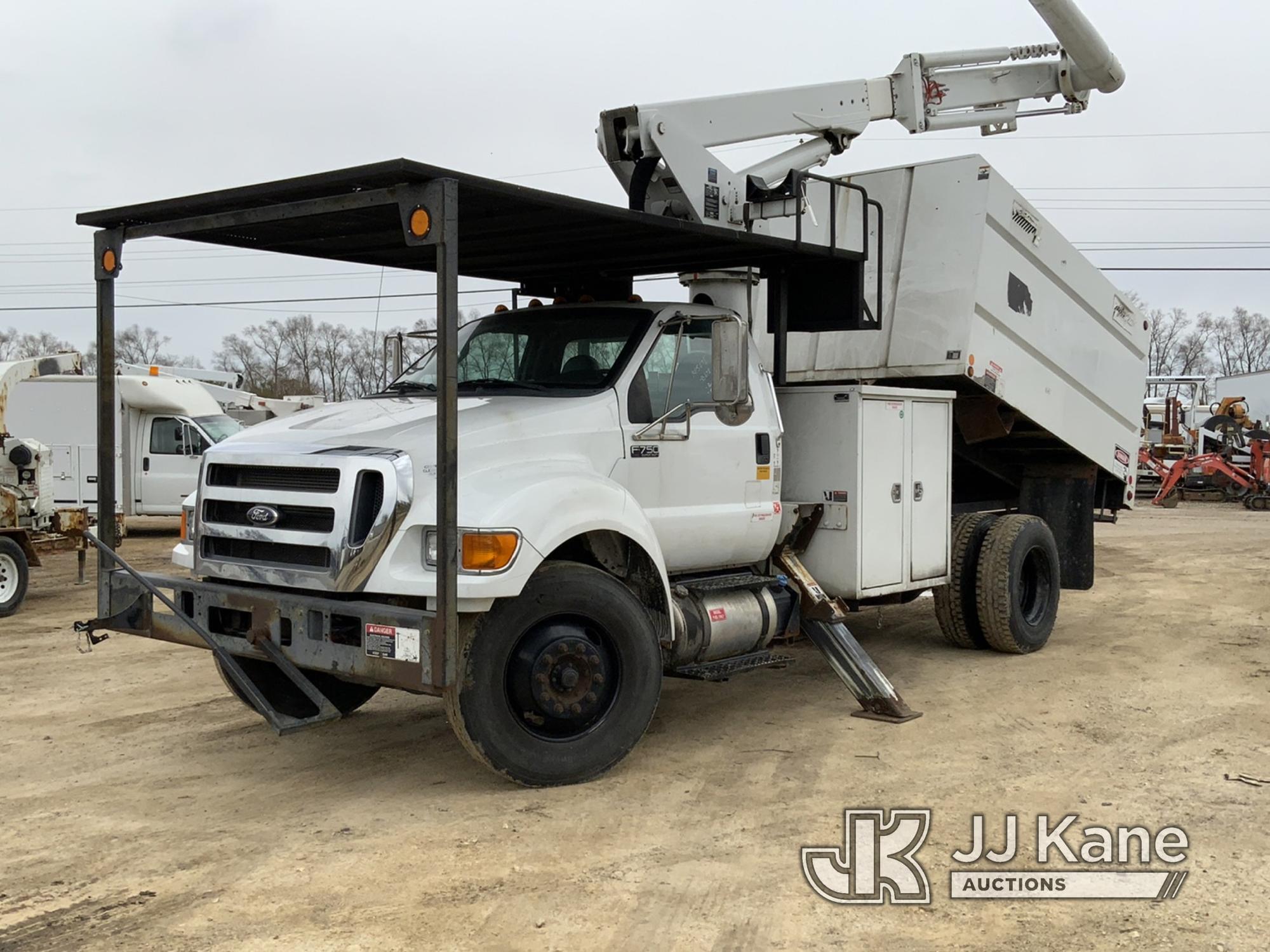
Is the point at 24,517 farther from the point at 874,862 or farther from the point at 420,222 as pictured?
the point at 874,862

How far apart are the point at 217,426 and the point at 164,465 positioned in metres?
1.01

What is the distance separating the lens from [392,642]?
5137 millimetres

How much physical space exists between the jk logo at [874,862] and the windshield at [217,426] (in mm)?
15179

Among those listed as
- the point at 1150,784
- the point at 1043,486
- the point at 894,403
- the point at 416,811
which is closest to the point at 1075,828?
the point at 1150,784

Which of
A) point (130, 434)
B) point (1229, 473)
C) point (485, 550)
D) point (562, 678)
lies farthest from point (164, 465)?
point (1229, 473)

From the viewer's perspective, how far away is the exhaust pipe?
943cm

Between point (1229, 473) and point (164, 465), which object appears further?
point (1229, 473)

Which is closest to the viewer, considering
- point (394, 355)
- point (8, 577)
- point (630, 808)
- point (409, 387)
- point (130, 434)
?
point (630, 808)

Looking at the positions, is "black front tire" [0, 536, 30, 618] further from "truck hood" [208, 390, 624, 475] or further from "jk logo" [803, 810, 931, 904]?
"jk logo" [803, 810, 931, 904]

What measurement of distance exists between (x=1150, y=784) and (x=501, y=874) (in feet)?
10.4

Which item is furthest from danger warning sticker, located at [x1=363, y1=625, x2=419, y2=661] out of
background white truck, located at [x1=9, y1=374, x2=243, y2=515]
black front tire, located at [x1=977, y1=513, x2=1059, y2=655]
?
background white truck, located at [x1=9, y1=374, x2=243, y2=515]

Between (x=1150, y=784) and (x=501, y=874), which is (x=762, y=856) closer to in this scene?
(x=501, y=874)

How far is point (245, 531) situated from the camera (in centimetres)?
574

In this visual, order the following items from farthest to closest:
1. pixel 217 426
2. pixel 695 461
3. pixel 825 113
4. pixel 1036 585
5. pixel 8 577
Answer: pixel 217 426
pixel 8 577
pixel 1036 585
pixel 825 113
pixel 695 461
